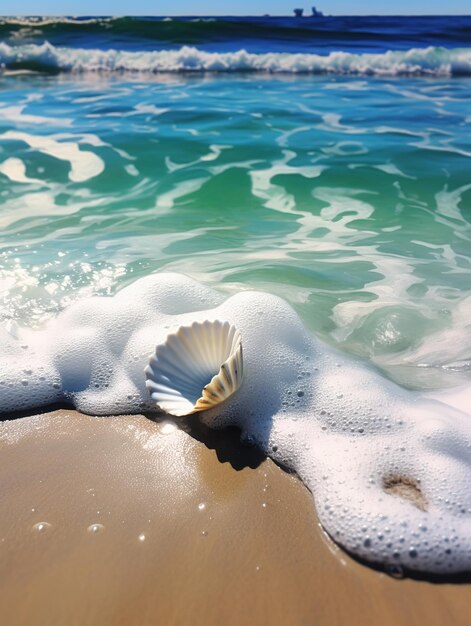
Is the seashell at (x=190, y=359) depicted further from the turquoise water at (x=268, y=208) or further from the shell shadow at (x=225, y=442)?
the turquoise water at (x=268, y=208)

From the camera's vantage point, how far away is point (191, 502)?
1.99 m

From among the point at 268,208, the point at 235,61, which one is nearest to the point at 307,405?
the point at 268,208

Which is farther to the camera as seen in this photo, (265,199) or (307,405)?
(265,199)

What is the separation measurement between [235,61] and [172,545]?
14.8m

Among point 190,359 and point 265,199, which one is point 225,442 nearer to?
point 190,359

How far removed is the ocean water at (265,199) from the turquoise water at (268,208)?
0.06ft

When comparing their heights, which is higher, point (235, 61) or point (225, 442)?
point (235, 61)

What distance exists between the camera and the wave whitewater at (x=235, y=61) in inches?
551

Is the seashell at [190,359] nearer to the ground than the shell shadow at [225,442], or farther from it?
farther from it

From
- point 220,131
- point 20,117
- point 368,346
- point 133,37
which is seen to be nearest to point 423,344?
point 368,346

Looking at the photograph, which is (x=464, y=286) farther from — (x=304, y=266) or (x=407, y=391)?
(x=407, y=391)

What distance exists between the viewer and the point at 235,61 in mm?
14781

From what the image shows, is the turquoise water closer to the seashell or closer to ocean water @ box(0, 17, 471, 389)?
ocean water @ box(0, 17, 471, 389)

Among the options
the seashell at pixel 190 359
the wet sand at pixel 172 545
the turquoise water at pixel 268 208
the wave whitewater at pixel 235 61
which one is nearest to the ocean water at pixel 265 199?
the turquoise water at pixel 268 208
